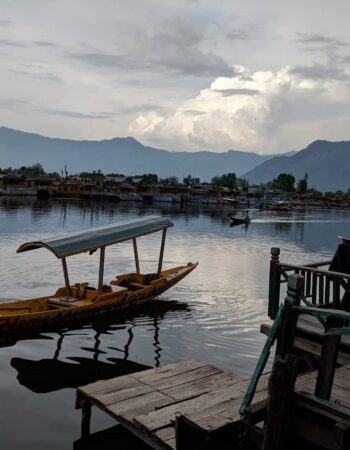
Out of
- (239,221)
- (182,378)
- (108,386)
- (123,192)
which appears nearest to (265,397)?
(182,378)

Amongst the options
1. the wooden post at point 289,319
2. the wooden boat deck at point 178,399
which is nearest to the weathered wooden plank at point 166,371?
the wooden boat deck at point 178,399

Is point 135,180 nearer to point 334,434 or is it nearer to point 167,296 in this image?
point 167,296

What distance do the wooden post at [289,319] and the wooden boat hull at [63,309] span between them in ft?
33.2

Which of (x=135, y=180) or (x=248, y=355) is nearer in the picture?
(x=248, y=355)

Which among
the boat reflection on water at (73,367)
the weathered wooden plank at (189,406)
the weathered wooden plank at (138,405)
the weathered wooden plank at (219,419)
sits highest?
the weathered wooden plank at (219,419)

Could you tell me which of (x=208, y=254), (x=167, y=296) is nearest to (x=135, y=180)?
(x=208, y=254)

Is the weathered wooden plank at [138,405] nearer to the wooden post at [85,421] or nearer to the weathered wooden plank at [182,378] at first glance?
the weathered wooden plank at [182,378]

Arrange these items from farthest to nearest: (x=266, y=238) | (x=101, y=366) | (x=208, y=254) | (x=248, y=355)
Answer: (x=266, y=238) → (x=208, y=254) → (x=248, y=355) → (x=101, y=366)

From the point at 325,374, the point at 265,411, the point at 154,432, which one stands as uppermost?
the point at 325,374

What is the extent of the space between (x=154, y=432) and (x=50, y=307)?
9.95 m

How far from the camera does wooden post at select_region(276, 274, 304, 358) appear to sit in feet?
22.1

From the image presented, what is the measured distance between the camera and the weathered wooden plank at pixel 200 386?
9.30 metres

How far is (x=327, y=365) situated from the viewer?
6.67 metres

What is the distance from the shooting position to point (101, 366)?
1412cm
